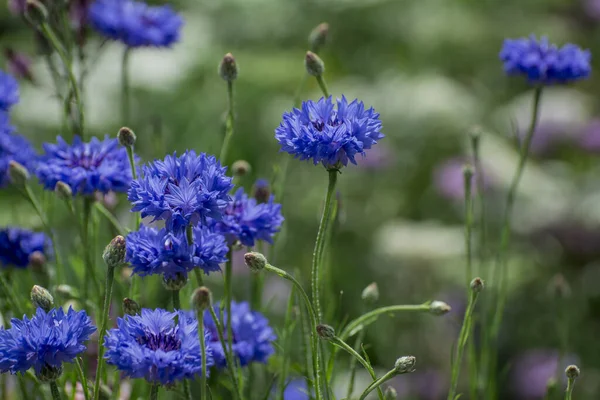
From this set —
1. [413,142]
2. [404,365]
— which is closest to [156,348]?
[404,365]

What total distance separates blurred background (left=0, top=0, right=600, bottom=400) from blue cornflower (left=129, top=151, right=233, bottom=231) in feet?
2.19

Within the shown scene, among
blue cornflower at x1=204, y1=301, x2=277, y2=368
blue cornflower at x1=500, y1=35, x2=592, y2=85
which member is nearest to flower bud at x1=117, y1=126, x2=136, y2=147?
blue cornflower at x1=204, y1=301, x2=277, y2=368

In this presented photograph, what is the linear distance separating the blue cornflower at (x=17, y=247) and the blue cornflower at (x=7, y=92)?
12cm

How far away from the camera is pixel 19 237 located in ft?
2.56

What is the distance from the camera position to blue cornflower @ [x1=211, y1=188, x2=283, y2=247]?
25.0 inches

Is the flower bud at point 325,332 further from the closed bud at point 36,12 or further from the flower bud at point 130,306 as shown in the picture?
the closed bud at point 36,12

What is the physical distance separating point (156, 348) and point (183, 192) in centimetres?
10

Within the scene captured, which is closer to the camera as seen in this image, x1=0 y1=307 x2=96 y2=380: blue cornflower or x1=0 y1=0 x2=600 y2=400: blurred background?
x1=0 y1=307 x2=96 y2=380: blue cornflower

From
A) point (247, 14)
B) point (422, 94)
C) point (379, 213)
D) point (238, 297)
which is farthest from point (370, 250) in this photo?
point (247, 14)

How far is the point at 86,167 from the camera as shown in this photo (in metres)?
0.69

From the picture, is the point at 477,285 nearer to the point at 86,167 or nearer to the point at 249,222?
the point at 249,222

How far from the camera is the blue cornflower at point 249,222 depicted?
0.64 meters

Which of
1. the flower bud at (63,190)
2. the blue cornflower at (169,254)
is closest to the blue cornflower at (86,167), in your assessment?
the flower bud at (63,190)

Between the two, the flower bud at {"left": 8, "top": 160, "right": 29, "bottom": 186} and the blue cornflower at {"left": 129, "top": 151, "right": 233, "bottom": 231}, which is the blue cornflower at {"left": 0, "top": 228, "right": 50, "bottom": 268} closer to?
the flower bud at {"left": 8, "top": 160, "right": 29, "bottom": 186}
